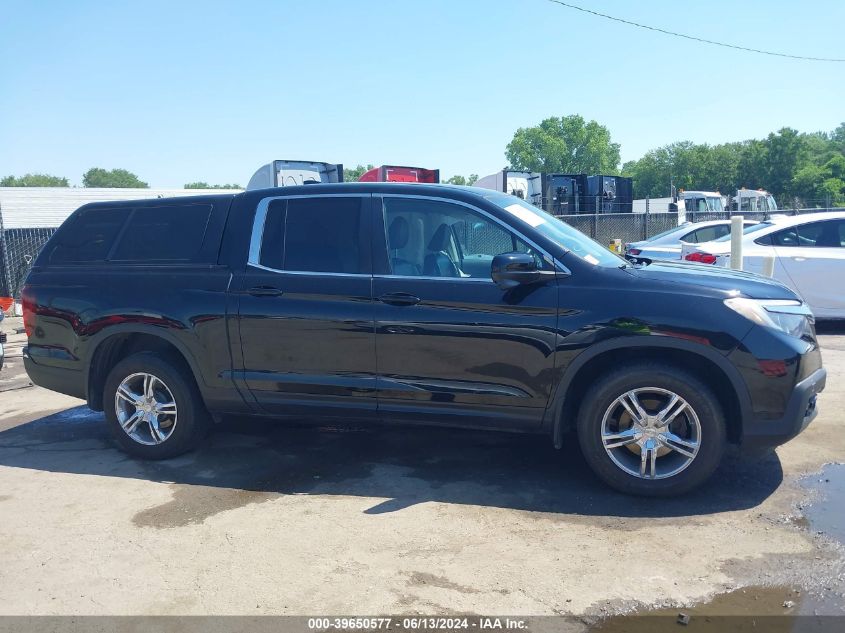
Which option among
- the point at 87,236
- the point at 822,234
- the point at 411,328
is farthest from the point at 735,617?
the point at 822,234

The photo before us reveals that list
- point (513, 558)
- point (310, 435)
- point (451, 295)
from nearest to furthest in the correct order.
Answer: point (513, 558), point (451, 295), point (310, 435)

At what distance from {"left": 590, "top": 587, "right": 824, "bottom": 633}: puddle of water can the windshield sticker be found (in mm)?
2460

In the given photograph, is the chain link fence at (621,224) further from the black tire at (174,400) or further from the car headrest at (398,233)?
the black tire at (174,400)

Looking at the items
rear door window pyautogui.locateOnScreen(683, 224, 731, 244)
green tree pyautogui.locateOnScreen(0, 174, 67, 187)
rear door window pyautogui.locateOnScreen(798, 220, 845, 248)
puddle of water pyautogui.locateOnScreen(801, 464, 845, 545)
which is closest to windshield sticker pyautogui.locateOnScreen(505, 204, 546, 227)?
puddle of water pyautogui.locateOnScreen(801, 464, 845, 545)

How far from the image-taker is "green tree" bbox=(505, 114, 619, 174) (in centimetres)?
12669

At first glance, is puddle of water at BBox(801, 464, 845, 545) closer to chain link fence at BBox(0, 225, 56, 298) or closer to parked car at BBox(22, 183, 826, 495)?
parked car at BBox(22, 183, 826, 495)

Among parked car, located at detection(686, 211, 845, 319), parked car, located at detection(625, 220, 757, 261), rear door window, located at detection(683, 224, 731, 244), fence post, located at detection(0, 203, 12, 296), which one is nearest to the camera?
parked car, located at detection(686, 211, 845, 319)

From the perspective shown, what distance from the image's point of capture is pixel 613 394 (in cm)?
441

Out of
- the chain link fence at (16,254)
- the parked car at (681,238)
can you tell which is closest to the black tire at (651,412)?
the parked car at (681,238)

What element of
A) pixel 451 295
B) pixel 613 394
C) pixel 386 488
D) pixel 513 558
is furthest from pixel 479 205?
pixel 513 558

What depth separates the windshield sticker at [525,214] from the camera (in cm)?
482

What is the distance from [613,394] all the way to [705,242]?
24.5ft

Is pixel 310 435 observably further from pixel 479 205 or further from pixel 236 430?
pixel 479 205

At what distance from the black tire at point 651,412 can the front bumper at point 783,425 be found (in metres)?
0.15
